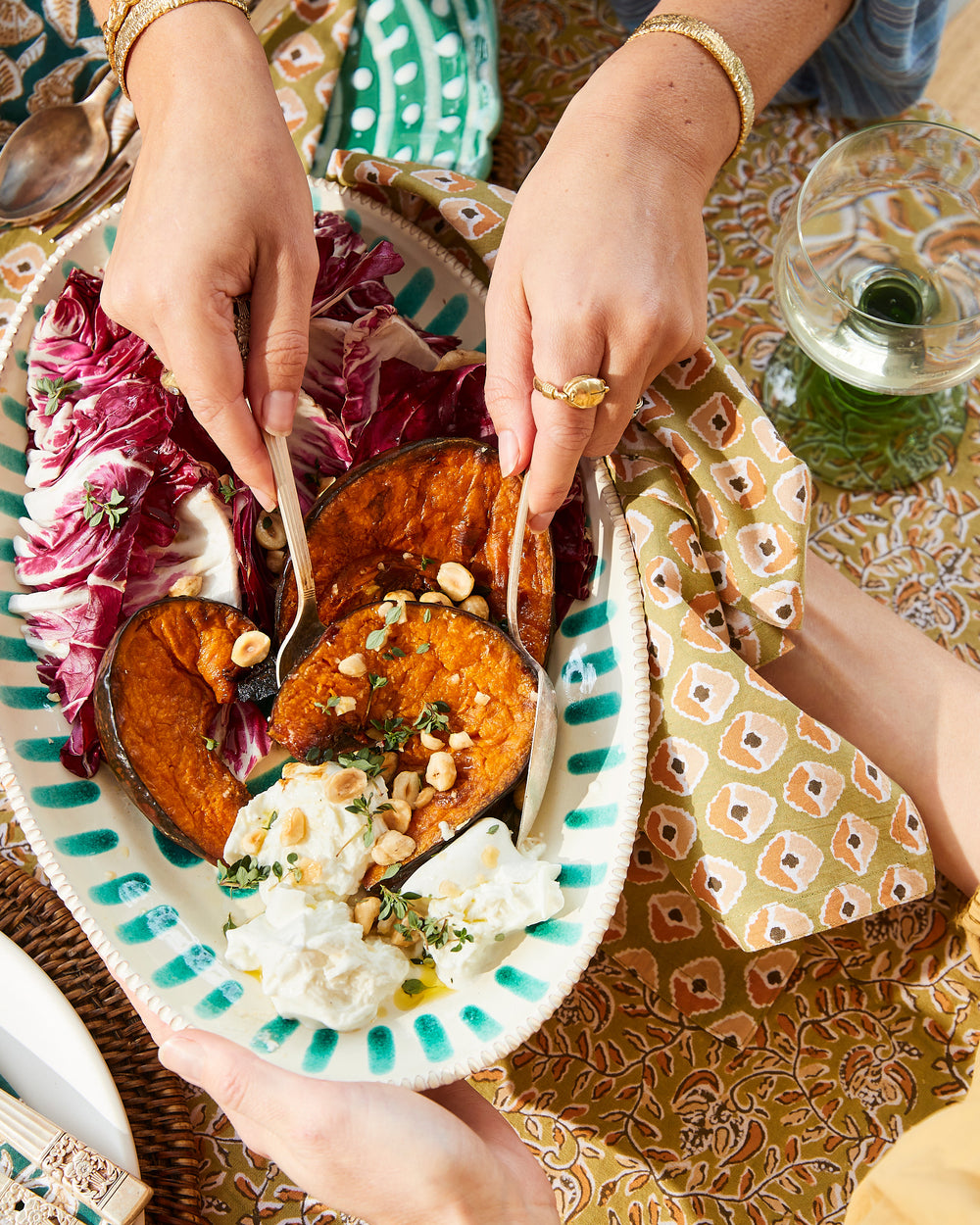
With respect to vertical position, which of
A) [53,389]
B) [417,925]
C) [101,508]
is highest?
[53,389]

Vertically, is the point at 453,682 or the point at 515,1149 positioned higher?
the point at 453,682

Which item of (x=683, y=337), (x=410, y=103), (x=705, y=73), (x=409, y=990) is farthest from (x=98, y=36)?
(x=409, y=990)

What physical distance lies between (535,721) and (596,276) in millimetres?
655

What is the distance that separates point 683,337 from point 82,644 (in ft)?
3.38

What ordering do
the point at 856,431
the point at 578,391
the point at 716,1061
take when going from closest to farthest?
the point at 578,391 < the point at 716,1061 < the point at 856,431

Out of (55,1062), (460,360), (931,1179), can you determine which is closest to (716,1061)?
(931,1179)

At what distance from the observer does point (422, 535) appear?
156 cm

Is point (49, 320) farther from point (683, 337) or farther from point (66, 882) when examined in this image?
point (683, 337)

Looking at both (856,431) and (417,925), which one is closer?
(417,925)

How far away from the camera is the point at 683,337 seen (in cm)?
133

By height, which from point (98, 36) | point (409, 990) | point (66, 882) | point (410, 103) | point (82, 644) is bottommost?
point (409, 990)

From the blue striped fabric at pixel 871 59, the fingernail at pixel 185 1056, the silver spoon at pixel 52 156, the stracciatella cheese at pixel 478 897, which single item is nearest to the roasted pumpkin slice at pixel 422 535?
the stracciatella cheese at pixel 478 897

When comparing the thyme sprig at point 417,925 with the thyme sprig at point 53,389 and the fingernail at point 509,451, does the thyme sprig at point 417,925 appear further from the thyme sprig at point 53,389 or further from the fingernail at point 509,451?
the thyme sprig at point 53,389

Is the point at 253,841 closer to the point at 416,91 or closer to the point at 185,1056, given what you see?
the point at 185,1056
